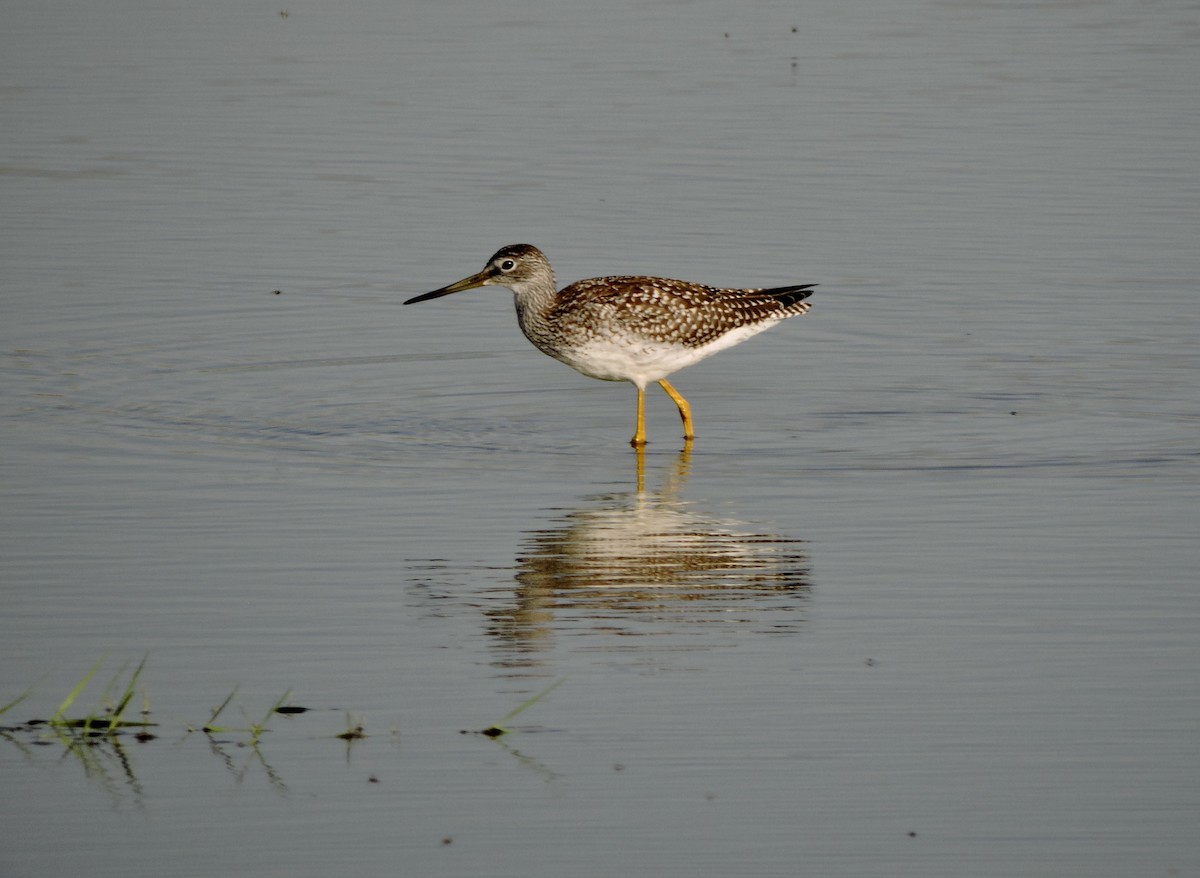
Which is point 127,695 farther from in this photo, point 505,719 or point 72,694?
point 505,719

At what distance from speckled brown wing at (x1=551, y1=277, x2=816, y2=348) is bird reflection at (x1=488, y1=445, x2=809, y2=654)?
7.79ft

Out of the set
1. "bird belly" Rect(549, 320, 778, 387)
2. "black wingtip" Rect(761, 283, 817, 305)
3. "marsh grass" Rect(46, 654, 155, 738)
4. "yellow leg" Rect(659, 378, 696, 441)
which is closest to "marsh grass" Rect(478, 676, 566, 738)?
"marsh grass" Rect(46, 654, 155, 738)

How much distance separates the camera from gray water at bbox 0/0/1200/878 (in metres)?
7.14

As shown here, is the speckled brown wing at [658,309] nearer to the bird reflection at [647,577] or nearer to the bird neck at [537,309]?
the bird neck at [537,309]

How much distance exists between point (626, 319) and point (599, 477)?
1795 mm

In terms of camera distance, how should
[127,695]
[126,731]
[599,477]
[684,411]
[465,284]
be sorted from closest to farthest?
[127,695], [126,731], [599,477], [684,411], [465,284]

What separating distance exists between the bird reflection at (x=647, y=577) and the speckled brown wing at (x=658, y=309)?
7.79ft

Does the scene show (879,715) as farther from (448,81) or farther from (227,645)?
(448,81)

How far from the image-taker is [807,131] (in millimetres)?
23000

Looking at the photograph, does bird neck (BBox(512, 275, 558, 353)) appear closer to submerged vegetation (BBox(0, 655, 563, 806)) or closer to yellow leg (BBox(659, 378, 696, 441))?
yellow leg (BBox(659, 378, 696, 441))

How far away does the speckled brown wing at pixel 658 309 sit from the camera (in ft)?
44.9

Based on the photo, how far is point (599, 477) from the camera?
1219cm

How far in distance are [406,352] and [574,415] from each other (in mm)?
1952

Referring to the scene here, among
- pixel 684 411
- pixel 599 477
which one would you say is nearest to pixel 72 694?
pixel 599 477
